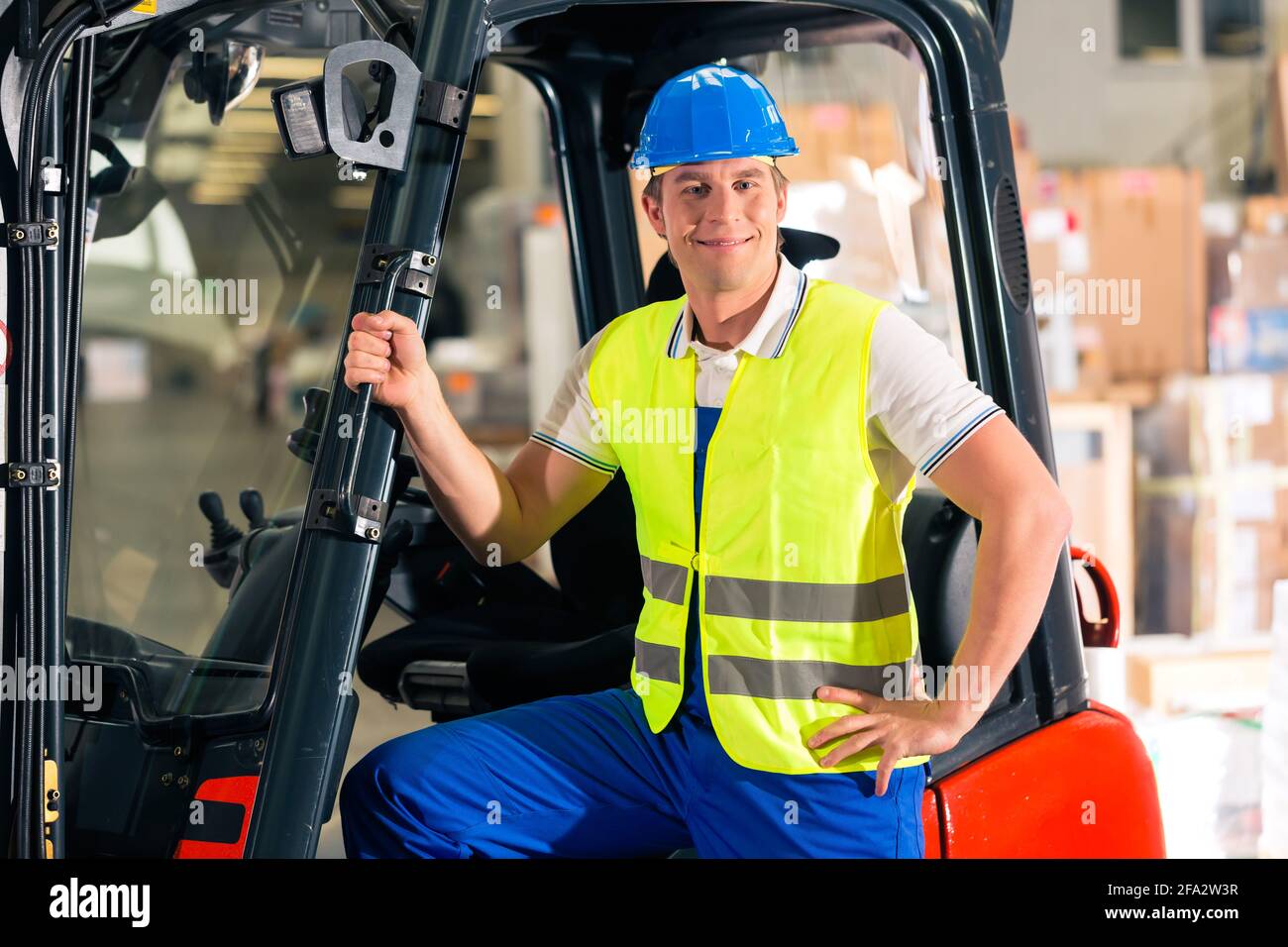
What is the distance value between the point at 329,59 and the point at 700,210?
59 centimetres

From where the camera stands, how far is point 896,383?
1.94 m

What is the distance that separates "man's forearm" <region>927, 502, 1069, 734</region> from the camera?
1.88m

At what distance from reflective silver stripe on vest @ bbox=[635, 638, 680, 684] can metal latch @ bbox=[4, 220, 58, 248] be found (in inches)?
40.7

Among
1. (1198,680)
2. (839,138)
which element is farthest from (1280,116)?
(839,138)

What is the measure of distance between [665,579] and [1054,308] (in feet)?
13.6

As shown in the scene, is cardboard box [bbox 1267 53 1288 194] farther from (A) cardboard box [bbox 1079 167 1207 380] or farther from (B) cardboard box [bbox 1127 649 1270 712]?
(B) cardboard box [bbox 1127 649 1270 712]

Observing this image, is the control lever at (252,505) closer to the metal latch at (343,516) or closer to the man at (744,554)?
the man at (744,554)

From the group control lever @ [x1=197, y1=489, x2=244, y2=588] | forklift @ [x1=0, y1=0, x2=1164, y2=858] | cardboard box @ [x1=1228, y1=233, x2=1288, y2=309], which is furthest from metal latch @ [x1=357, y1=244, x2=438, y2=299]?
cardboard box @ [x1=1228, y1=233, x2=1288, y2=309]

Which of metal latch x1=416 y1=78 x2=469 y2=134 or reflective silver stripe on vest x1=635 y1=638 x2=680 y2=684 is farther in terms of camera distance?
reflective silver stripe on vest x1=635 y1=638 x2=680 y2=684

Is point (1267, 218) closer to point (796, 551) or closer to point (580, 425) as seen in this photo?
point (580, 425)

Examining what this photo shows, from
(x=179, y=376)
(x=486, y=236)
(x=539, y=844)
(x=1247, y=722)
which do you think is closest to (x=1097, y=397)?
(x=1247, y=722)

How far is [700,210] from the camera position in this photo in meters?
2.06

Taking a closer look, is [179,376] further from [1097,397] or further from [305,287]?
[305,287]

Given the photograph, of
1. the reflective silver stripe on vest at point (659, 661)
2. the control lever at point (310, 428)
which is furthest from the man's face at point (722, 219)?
the control lever at point (310, 428)
